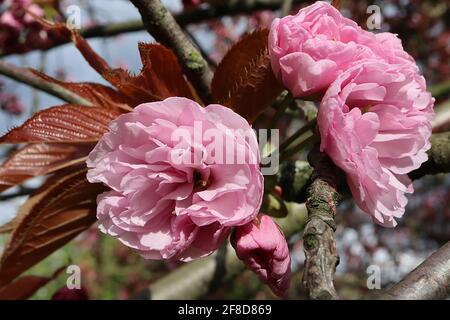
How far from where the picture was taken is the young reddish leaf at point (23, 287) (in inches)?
50.3

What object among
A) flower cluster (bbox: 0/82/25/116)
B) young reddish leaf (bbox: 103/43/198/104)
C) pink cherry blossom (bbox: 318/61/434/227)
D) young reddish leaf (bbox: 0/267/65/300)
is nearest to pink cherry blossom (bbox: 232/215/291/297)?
pink cherry blossom (bbox: 318/61/434/227)

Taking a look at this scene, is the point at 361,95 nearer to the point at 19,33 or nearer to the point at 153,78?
the point at 153,78

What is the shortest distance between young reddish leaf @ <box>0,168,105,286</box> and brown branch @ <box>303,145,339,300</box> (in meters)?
0.38

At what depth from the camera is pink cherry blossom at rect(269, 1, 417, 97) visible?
835mm

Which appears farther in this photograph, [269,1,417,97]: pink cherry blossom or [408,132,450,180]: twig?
[408,132,450,180]: twig

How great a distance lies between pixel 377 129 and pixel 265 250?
0.22 metres

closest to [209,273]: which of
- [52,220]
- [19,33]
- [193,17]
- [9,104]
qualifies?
[52,220]

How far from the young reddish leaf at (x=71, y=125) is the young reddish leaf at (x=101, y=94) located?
31 mm

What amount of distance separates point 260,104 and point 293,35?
134 mm

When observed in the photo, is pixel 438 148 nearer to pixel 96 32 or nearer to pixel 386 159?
pixel 386 159

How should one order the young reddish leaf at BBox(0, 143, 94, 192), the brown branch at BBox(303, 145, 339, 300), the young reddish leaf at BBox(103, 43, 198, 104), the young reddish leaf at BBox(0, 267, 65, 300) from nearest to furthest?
the brown branch at BBox(303, 145, 339, 300) → the young reddish leaf at BBox(103, 43, 198, 104) → the young reddish leaf at BBox(0, 143, 94, 192) → the young reddish leaf at BBox(0, 267, 65, 300)

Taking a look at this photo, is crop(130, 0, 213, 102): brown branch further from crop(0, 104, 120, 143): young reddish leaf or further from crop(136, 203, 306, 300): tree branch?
crop(136, 203, 306, 300): tree branch

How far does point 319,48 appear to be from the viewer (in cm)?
84

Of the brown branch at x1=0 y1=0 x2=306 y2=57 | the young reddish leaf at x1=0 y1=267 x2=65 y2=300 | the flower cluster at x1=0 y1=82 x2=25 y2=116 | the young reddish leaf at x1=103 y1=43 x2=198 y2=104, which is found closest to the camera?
the young reddish leaf at x1=103 y1=43 x2=198 y2=104
